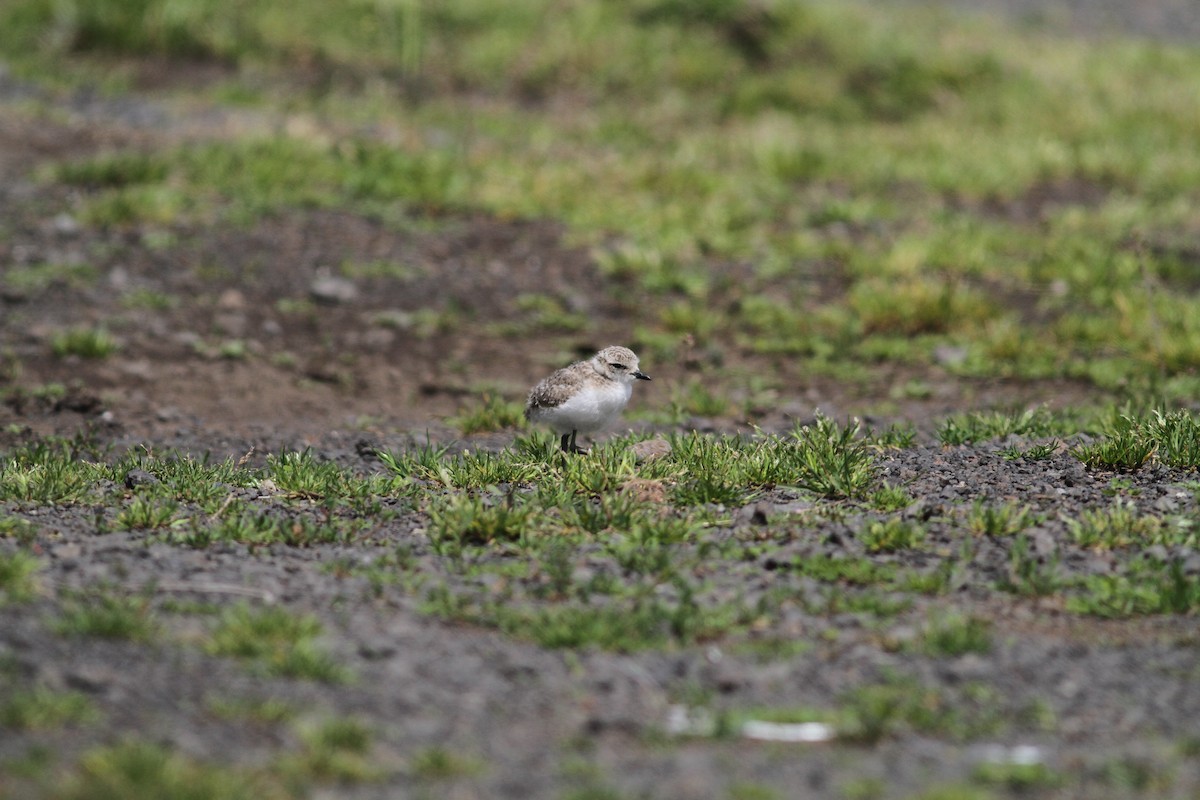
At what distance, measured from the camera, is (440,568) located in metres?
7.25

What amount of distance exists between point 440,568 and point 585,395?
2046mm

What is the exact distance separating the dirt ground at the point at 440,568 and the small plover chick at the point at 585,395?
86 cm

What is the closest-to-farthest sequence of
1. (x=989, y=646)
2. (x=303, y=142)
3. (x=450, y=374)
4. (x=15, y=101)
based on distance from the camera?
(x=989, y=646) < (x=450, y=374) < (x=303, y=142) < (x=15, y=101)

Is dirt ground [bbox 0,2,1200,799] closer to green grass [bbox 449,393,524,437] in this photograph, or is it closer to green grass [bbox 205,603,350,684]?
green grass [bbox 205,603,350,684]

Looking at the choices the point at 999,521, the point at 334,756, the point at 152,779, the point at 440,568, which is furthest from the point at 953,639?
the point at 152,779

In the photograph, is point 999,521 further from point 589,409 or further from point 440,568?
point 440,568

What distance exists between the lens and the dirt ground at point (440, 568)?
5.38m

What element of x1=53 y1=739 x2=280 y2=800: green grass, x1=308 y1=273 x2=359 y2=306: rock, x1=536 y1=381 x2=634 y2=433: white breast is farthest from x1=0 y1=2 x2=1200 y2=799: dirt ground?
x1=536 y1=381 x2=634 y2=433: white breast

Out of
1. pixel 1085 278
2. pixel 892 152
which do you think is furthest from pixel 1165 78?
pixel 1085 278

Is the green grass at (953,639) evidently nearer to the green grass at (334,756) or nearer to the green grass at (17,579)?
the green grass at (334,756)

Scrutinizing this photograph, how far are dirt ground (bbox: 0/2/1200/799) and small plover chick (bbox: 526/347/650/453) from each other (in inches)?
33.8

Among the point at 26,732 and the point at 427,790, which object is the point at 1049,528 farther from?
the point at 26,732

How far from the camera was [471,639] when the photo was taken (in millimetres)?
6414

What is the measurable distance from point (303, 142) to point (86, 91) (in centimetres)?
378
